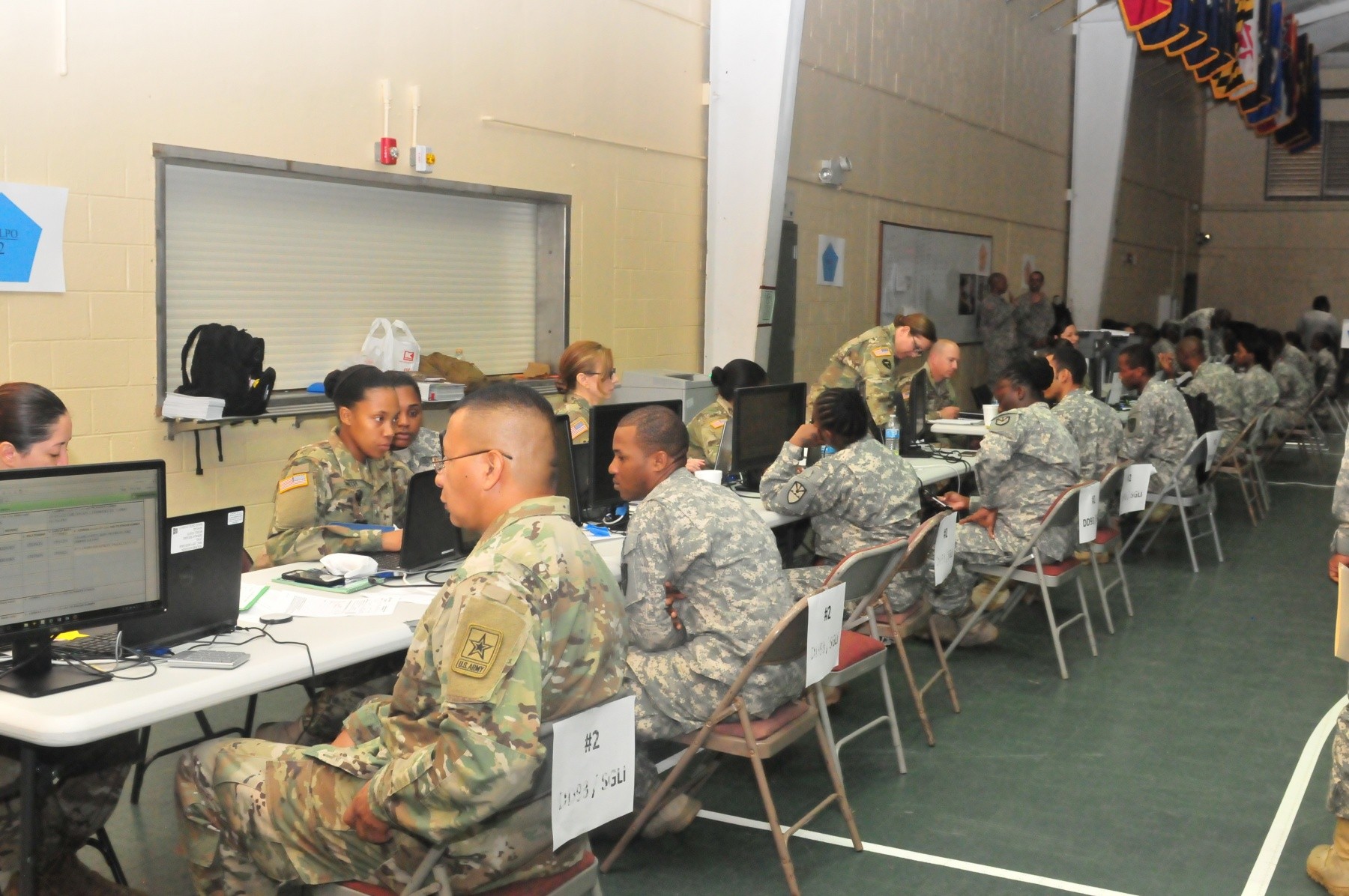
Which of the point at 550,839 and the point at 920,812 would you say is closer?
the point at 550,839

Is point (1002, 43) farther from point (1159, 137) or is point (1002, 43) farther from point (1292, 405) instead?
point (1159, 137)

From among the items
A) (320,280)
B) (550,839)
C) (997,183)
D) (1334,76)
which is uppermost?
(1334,76)

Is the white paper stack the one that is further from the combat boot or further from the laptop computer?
the combat boot

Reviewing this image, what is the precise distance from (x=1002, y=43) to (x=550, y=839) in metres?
11.5

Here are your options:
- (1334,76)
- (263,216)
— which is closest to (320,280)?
(263,216)

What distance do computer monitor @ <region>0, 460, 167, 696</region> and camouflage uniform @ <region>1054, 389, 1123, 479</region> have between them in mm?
4664

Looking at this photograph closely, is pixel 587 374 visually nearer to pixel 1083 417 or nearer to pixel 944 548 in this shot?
pixel 944 548

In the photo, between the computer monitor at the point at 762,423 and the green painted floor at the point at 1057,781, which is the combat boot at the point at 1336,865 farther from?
the computer monitor at the point at 762,423

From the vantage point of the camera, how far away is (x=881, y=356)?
23.4 ft

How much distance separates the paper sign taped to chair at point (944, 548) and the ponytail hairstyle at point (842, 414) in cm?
50

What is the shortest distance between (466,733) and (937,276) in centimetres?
996

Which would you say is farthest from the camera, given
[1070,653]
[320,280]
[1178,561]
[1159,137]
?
[1159,137]

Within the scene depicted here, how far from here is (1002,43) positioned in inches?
476

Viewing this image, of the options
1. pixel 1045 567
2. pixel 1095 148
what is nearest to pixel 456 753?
pixel 1045 567
